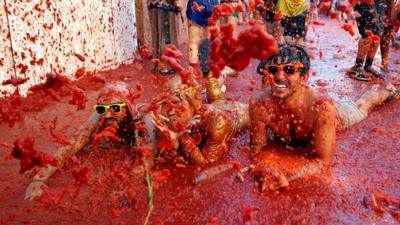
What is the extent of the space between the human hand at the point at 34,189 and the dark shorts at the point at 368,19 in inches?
190

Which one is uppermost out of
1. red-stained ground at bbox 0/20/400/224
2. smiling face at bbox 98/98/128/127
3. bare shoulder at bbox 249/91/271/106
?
bare shoulder at bbox 249/91/271/106

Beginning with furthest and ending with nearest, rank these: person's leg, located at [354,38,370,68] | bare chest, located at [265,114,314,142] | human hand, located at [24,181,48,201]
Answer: person's leg, located at [354,38,370,68], bare chest, located at [265,114,314,142], human hand, located at [24,181,48,201]

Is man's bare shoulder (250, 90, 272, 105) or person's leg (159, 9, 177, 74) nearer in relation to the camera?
man's bare shoulder (250, 90, 272, 105)

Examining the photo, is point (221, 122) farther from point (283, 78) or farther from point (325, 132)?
point (325, 132)

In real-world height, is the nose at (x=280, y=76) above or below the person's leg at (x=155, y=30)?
above

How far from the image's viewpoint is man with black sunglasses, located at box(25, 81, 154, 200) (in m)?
3.31

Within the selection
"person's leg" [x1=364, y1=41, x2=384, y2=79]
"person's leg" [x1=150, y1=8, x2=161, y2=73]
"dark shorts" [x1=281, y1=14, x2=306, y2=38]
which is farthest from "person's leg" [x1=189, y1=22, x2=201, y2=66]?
"person's leg" [x1=364, y1=41, x2=384, y2=79]

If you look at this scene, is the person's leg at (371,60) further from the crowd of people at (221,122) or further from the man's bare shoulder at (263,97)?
the man's bare shoulder at (263,97)

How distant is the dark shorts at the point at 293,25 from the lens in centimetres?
700

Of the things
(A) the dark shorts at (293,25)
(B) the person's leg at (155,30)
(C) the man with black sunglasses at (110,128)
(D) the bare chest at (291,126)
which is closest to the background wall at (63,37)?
(B) the person's leg at (155,30)

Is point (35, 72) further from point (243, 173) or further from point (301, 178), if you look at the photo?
point (301, 178)

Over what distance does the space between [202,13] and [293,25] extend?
193 cm

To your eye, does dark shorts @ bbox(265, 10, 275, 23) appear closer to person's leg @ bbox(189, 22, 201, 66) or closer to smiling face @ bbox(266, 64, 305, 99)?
person's leg @ bbox(189, 22, 201, 66)

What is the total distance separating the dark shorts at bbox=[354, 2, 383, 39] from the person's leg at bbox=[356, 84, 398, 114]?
3.85 ft
